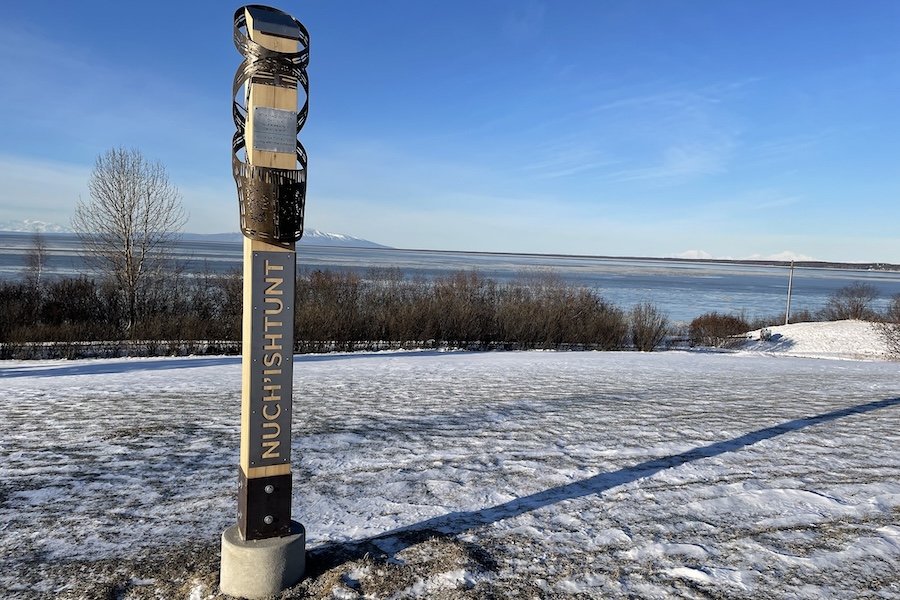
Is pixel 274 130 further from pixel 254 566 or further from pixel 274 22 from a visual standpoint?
pixel 254 566

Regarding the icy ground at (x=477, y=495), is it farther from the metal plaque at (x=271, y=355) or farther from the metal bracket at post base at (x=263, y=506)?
the metal plaque at (x=271, y=355)

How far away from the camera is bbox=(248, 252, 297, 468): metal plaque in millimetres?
3143

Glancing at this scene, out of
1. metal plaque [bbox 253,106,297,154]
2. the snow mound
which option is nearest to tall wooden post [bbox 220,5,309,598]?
metal plaque [bbox 253,106,297,154]

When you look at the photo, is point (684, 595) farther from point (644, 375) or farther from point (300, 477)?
point (644, 375)

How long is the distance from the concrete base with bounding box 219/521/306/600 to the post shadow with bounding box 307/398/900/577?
0.27 meters

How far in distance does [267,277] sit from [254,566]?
160cm

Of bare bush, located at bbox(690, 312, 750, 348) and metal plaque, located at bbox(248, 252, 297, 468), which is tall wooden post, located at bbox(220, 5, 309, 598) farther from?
bare bush, located at bbox(690, 312, 750, 348)

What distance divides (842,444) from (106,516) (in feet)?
25.4

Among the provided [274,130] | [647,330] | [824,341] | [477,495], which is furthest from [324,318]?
[824,341]

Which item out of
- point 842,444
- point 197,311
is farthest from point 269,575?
point 197,311

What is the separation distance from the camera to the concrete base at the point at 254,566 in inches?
125

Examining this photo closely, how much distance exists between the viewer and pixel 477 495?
4.91 metres

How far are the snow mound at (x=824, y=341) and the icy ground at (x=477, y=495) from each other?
86.3ft

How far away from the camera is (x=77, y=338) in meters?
21.8
